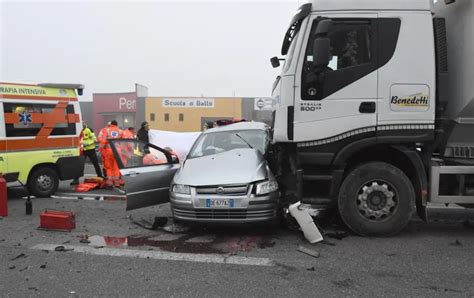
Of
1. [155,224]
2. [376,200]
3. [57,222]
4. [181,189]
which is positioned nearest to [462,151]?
[376,200]

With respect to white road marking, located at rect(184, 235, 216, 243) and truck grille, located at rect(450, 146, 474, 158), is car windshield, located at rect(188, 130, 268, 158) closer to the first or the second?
white road marking, located at rect(184, 235, 216, 243)

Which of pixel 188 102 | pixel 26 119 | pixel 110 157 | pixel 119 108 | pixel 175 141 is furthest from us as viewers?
pixel 188 102

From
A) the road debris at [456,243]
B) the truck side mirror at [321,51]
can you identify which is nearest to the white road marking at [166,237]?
the truck side mirror at [321,51]

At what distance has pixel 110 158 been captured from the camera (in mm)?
11016

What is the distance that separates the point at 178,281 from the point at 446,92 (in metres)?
4.14

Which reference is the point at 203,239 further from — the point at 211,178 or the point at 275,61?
the point at 275,61

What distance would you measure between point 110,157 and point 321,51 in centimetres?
725

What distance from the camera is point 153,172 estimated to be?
6707mm

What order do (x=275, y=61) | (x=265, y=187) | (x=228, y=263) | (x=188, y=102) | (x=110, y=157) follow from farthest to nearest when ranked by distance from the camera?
(x=188, y=102) → (x=110, y=157) → (x=275, y=61) → (x=265, y=187) → (x=228, y=263)

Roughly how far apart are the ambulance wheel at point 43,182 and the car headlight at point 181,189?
460 centimetres

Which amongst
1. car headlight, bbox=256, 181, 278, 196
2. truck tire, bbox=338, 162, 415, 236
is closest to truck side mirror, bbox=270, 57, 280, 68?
car headlight, bbox=256, 181, 278, 196

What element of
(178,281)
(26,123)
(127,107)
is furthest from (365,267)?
(127,107)

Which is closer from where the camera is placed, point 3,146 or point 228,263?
point 228,263

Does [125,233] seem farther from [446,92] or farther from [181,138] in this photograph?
[181,138]
